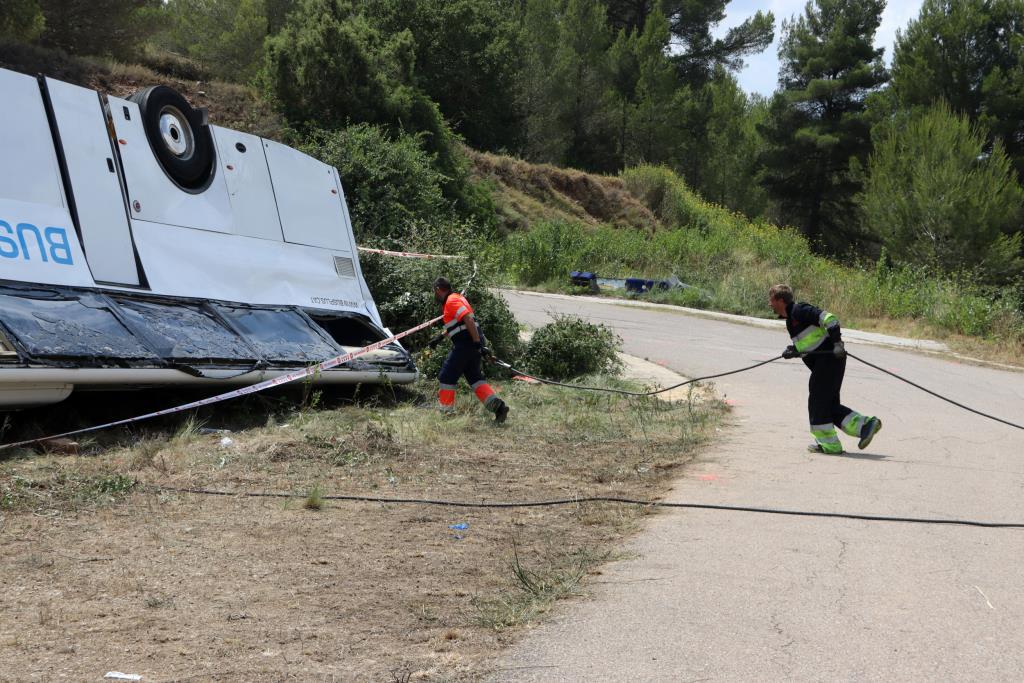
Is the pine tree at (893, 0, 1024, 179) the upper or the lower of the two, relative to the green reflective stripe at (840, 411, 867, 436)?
upper

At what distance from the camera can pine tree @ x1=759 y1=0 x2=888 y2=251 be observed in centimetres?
5522

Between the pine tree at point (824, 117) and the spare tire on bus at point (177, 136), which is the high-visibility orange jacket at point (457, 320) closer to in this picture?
the spare tire on bus at point (177, 136)

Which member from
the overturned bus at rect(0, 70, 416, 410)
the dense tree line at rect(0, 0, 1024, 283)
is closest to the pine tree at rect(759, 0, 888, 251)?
the dense tree line at rect(0, 0, 1024, 283)

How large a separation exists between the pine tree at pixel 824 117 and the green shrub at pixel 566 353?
141 ft

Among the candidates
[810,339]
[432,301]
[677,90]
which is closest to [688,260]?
[432,301]

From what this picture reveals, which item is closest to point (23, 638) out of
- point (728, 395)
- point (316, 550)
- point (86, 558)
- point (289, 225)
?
point (86, 558)

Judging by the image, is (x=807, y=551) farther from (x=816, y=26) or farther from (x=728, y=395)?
(x=816, y=26)

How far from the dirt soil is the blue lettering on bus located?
5.61 ft

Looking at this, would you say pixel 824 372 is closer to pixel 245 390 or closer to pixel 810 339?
pixel 810 339

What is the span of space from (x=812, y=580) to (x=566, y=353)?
875 centimetres

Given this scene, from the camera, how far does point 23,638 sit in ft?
13.4

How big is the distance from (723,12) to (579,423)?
58.9 meters

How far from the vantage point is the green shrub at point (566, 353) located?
1379cm

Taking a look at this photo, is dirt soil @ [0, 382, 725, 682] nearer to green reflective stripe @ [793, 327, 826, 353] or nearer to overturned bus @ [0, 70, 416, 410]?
overturned bus @ [0, 70, 416, 410]
